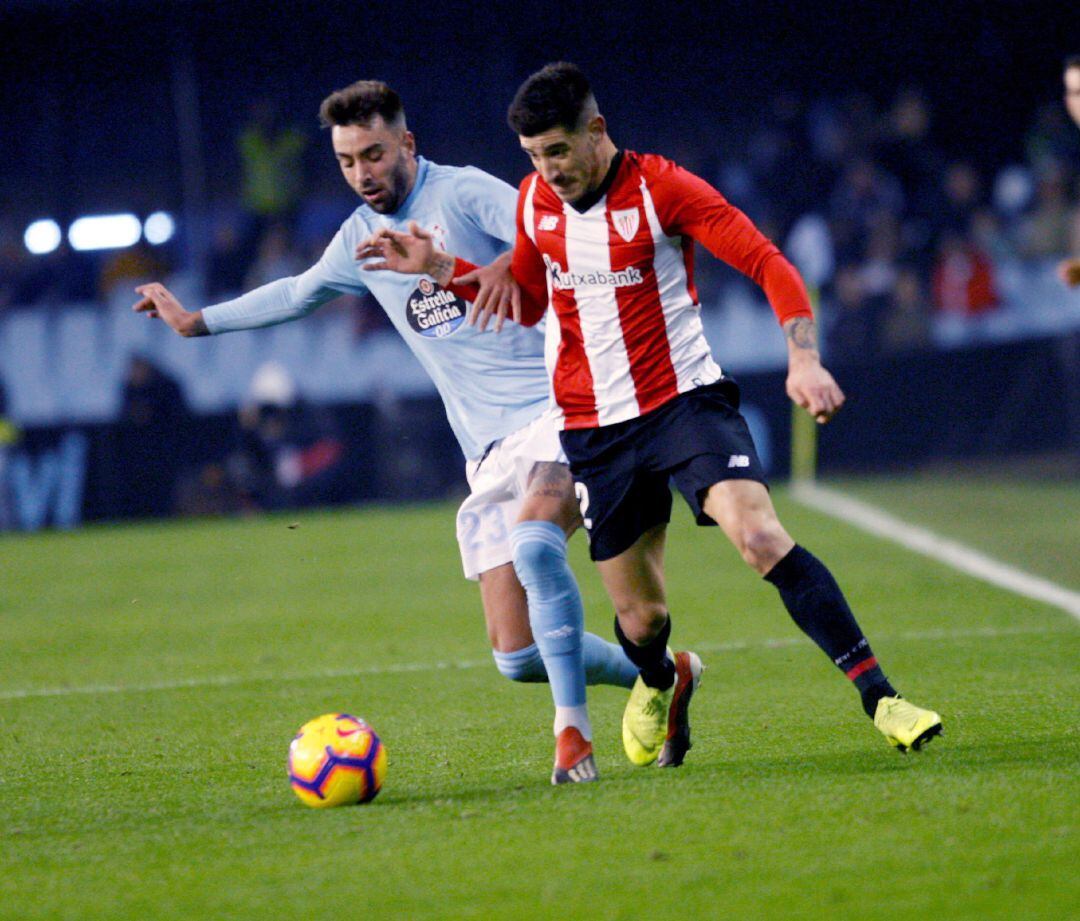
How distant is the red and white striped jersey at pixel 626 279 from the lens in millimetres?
4727

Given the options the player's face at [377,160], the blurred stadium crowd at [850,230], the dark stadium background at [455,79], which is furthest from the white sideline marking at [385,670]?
the dark stadium background at [455,79]

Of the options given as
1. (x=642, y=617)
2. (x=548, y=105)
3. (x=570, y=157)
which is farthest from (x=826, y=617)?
(x=548, y=105)

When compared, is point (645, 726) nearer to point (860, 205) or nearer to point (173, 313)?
point (173, 313)

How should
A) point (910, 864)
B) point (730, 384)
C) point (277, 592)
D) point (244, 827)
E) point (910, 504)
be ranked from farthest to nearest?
point (910, 504) < point (277, 592) < point (730, 384) < point (244, 827) < point (910, 864)

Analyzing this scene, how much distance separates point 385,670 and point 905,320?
36.3ft

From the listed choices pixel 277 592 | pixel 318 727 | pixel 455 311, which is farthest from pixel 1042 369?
pixel 318 727

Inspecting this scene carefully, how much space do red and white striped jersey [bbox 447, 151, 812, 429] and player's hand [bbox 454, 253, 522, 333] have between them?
42 mm

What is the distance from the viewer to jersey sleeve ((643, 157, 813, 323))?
15.0 feet

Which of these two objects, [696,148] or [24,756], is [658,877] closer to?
[24,756]

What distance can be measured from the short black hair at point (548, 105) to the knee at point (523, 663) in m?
1.68

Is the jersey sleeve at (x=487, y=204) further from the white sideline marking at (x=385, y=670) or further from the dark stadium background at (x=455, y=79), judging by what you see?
the dark stadium background at (x=455, y=79)

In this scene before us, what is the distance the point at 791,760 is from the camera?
4.80 meters

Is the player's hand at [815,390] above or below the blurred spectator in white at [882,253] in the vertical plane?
below

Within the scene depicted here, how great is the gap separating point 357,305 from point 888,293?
18.1 feet
